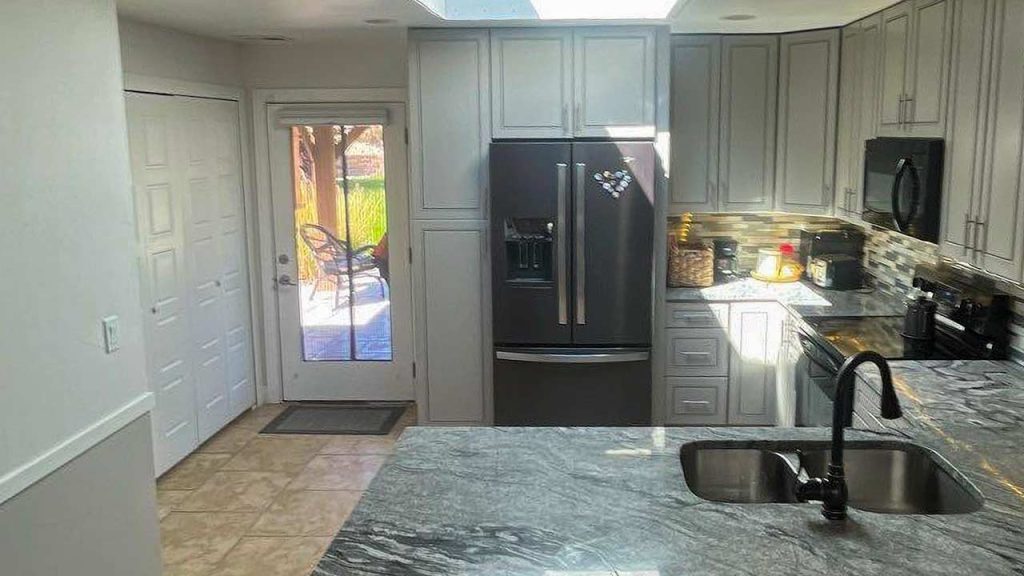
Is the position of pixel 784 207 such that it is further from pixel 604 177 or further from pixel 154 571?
pixel 154 571

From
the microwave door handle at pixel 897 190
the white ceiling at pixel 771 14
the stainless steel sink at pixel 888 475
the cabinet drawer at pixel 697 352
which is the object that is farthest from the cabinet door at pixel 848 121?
the stainless steel sink at pixel 888 475

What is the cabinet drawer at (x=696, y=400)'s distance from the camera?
4824 mm

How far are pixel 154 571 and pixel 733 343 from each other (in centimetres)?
307

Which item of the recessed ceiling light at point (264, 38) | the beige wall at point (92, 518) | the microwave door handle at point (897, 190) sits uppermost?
the recessed ceiling light at point (264, 38)

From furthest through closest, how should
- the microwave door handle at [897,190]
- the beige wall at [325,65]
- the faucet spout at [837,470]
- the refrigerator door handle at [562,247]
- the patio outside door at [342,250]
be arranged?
the patio outside door at [342,250] < the beige wall at [325,65] < the refrigerator door handle at [562,247] < the microwave door handle at [897,190] < the faucet spout at [837,470]

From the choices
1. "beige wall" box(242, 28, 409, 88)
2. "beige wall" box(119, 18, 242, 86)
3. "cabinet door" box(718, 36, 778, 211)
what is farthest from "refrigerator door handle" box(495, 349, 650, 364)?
"beige wall" box(119, 18, 242, 86)

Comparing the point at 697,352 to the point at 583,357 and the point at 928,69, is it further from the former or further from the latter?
the point at 928,69

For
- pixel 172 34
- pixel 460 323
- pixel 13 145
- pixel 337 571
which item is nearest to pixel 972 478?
pixel 337 571

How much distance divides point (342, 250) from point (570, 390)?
182 centimetres

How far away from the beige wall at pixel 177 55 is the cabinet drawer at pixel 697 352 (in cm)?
294

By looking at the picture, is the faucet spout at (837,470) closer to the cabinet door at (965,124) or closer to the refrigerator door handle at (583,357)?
the cabinet door at (965,124)

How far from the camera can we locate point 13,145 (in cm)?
233

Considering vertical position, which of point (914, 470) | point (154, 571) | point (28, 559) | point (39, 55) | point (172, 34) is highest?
point (172, 34)

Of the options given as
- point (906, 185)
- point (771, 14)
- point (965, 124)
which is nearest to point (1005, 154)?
point (965, 124)
